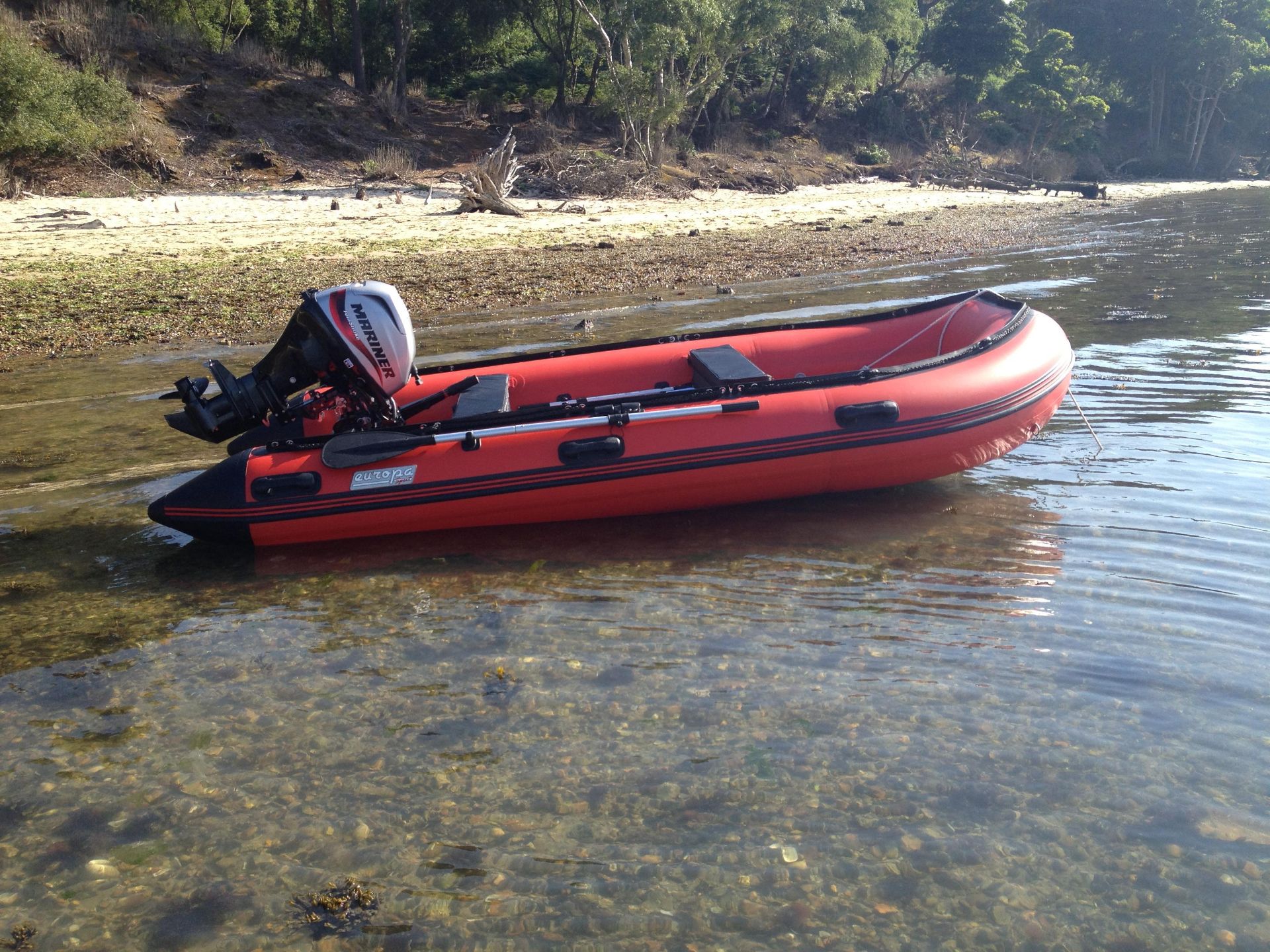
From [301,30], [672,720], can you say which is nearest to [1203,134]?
[301,30]

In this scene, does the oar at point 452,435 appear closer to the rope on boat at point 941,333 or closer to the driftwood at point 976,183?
the rope on boat at point 941,333

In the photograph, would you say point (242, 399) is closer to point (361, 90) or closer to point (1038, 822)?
point (1038, 822)

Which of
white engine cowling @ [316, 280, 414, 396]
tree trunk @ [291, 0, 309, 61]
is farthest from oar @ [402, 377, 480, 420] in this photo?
tree trunk @ [291, 0, 309, 61]

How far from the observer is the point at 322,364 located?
15.1ft

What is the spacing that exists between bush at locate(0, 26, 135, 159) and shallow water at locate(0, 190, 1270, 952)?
10.4 metres

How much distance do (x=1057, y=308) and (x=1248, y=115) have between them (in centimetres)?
3793

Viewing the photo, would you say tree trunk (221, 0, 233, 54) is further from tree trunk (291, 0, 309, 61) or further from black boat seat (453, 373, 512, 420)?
black boat seat (453, 373, 512, 420)

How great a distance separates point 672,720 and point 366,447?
2131 mm

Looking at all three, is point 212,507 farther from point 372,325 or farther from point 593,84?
point 593,84

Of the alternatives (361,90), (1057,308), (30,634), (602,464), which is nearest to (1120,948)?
(602,464)

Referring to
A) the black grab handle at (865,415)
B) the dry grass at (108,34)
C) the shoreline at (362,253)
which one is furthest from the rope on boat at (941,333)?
the dry grass at (108,34)

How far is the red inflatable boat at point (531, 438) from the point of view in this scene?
4.58 metres

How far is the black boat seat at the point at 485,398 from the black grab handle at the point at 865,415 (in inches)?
64.3

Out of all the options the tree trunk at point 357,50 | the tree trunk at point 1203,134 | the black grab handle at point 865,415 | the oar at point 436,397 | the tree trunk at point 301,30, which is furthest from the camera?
the tree trunk at point 1203,134
